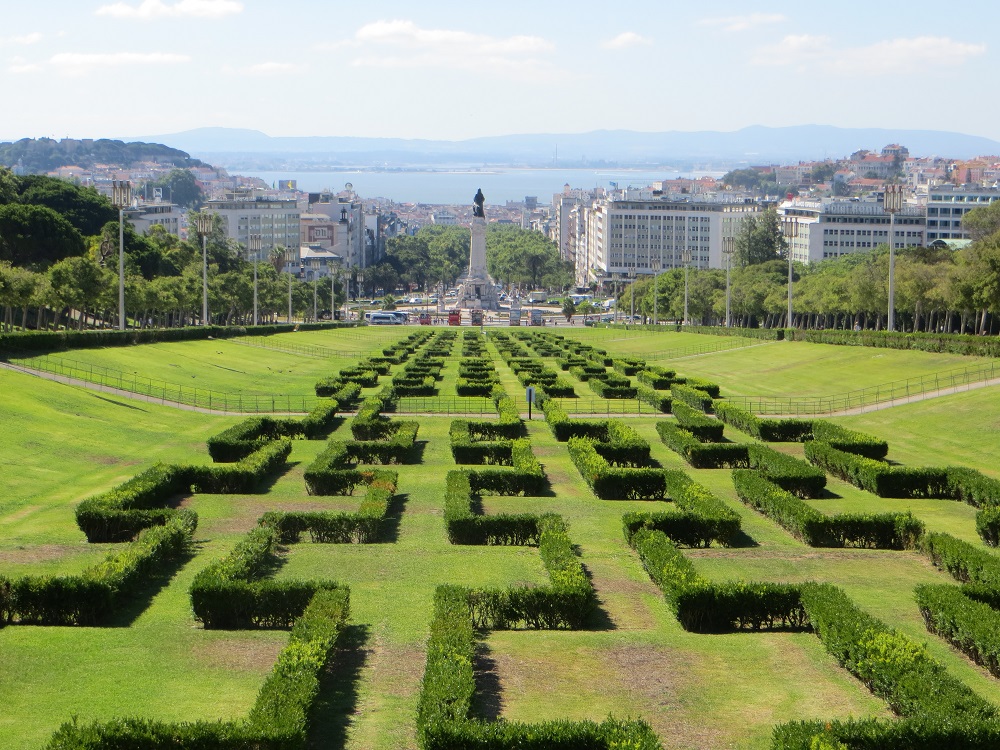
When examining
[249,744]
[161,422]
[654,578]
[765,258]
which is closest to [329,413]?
[161,422]

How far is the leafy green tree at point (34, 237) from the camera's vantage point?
353 feet

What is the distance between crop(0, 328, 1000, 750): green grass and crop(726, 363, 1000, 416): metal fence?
11158 millimetres

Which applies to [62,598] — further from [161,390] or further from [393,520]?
[161,390]

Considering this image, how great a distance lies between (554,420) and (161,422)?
16.8 m

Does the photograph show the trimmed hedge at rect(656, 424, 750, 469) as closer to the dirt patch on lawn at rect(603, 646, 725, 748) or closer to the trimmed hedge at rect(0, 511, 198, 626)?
the dirt patch on lawn at rect(603, 646, 725, 748)

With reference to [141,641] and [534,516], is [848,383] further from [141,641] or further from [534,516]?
[141,641]

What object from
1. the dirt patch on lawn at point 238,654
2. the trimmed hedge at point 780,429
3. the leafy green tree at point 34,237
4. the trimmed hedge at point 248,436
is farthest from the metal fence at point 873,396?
the leafy green tree at point 34,237

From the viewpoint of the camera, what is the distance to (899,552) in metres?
32.5

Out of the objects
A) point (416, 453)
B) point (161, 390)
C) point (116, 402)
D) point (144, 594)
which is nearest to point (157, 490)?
point (144, 594)

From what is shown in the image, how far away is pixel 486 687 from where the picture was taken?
21500mm

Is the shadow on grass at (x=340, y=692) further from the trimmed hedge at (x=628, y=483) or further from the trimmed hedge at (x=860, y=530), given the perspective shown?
the trimmed hedge at (x=628, y=483)

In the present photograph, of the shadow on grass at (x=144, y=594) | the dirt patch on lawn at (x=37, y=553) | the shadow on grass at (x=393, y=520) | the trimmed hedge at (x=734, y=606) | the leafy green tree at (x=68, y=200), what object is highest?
the leafy green tree at (x=68, y=200)

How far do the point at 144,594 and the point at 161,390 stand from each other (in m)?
36.1

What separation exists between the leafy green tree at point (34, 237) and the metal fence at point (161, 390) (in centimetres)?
4799
